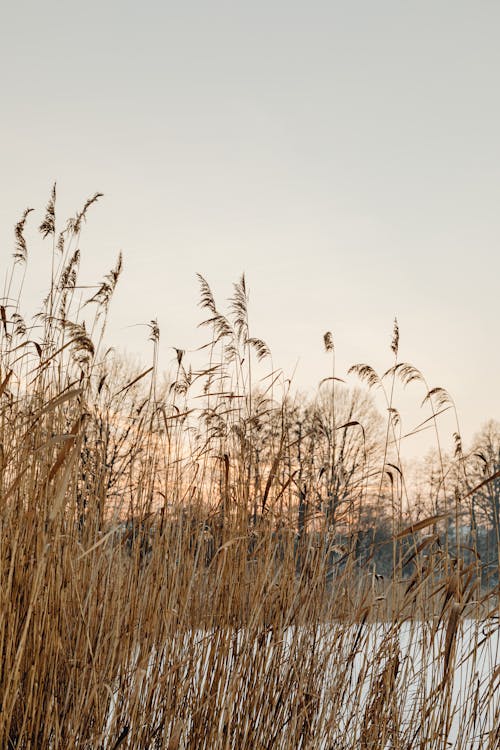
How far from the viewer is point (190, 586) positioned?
1982mm

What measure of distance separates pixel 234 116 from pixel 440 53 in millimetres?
3186

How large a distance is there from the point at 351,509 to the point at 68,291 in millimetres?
1473

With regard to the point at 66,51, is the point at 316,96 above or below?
above

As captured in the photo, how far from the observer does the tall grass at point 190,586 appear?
1.86 m

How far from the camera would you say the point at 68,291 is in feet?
8.48

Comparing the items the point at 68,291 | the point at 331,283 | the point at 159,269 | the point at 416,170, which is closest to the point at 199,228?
the point at 159,269

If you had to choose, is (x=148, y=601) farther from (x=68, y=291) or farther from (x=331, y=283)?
(x=331, y=283)

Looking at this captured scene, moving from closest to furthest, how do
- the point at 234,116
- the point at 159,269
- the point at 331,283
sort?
the point at 159,269 < the point at 234,116 < the point at 331,283

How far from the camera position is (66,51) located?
791 cm

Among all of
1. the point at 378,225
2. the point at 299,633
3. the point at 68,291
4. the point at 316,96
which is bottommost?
the point at 299,633

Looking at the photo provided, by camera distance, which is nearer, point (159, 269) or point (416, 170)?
point (159, 269)

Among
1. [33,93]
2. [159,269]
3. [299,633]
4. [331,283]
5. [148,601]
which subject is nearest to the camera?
[148,601]

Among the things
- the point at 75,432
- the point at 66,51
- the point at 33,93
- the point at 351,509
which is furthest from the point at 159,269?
the point at 75,432

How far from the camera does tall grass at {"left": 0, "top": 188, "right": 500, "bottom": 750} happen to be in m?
1.86
